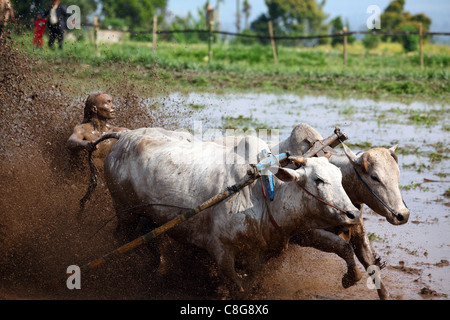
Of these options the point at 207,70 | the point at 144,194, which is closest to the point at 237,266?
the point at 144,194

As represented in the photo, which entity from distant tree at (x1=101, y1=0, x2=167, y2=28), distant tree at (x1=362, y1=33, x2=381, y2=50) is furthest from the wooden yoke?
distant tree at (x1=101, y1=0, x2=167, y2=28)

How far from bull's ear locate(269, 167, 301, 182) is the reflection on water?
184cm

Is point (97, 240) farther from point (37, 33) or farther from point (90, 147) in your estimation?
point (37, 33)

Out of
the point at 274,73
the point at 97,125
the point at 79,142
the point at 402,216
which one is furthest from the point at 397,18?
the point at 402,216

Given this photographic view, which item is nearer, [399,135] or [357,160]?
[357,160]

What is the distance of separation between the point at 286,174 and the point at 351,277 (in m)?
1.16

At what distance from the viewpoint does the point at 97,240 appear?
5664 millimetres

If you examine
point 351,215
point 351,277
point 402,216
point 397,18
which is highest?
point 397,18

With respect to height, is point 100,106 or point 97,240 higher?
point 100,106

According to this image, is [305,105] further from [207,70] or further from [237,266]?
[237,266]

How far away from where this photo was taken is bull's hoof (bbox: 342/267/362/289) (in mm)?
4909

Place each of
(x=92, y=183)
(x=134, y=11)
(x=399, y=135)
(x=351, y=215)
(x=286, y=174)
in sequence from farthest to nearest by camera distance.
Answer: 1. (x=134, y=11)
2. (x=399, y=135)
3. (x=92, y=183)
4. (x=286, y=174)
5. (x=351, y=215)

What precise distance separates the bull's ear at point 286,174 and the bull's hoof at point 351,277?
1.01 metres
